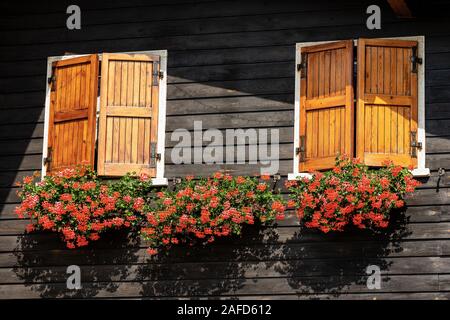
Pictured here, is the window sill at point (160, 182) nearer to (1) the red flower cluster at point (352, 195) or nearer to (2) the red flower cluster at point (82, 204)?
(2) the red flower cluster at point (82, 204)

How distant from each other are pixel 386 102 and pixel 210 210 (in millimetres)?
2386

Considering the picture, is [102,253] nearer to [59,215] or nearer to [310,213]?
[59,215]

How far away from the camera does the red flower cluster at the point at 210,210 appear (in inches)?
538

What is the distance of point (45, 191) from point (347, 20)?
4165 millimetres

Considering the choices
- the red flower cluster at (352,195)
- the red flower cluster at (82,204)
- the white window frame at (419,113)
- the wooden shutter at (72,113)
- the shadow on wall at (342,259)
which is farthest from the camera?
the wooden shutter at (72,113)

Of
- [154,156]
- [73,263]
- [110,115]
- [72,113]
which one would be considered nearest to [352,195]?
[154,156]

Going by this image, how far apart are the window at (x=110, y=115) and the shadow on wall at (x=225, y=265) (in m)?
0.94

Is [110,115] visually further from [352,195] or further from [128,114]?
[352,195]

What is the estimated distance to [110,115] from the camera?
1448cm

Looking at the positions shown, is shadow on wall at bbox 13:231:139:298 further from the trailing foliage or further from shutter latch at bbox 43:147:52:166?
shutter latch at bbox 43:147:52:166

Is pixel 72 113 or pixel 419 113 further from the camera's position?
pixel 72 113

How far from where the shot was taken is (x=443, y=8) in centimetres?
1401

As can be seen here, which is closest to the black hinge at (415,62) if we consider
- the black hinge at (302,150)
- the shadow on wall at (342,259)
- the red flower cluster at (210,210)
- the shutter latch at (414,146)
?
the shutter latch at (414,146)

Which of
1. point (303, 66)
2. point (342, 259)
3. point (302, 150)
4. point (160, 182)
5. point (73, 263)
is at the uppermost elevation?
point (303, 66)
